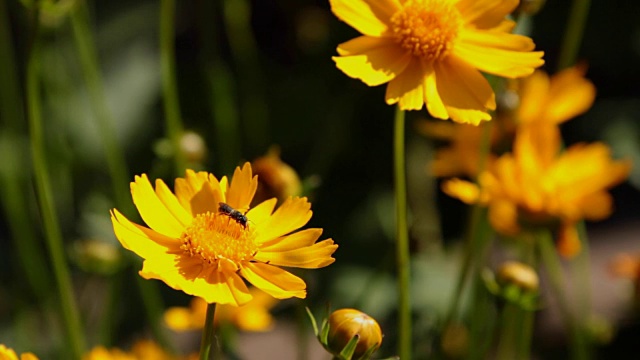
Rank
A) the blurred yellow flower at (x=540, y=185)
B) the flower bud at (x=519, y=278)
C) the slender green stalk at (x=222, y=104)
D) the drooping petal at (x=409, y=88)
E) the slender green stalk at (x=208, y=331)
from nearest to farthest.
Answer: the slender green stalk at (x=208, y=331), the drooping petal at (x=409, y=88), the flower bud at (x=519, y=278), the blurred yellow flower at (x=540, y=185), the slender green stalk at (x=222, y=104)

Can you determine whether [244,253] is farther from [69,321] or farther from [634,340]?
[634,340]

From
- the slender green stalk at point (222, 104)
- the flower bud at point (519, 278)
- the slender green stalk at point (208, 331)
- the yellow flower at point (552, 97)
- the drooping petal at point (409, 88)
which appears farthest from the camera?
the slender green stalk at point (222, 104)

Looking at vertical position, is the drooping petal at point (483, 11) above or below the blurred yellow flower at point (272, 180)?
above

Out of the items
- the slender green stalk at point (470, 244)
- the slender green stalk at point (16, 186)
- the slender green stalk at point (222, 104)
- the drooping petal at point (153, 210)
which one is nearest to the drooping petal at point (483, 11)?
the slender green stalk at point (470, 244)

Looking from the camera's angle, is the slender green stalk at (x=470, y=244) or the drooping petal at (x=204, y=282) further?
the slender green stalk at (x=470, y=244)

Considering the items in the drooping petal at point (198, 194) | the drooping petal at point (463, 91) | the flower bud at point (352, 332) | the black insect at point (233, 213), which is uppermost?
the drooping petal at point (463, 91)

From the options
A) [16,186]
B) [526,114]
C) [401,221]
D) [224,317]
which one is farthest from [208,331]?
[16,186]

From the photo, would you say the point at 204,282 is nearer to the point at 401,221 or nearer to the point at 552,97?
the point at 401,221

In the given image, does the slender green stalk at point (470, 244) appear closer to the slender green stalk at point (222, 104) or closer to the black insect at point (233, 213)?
the black insect at point (233, 213)
